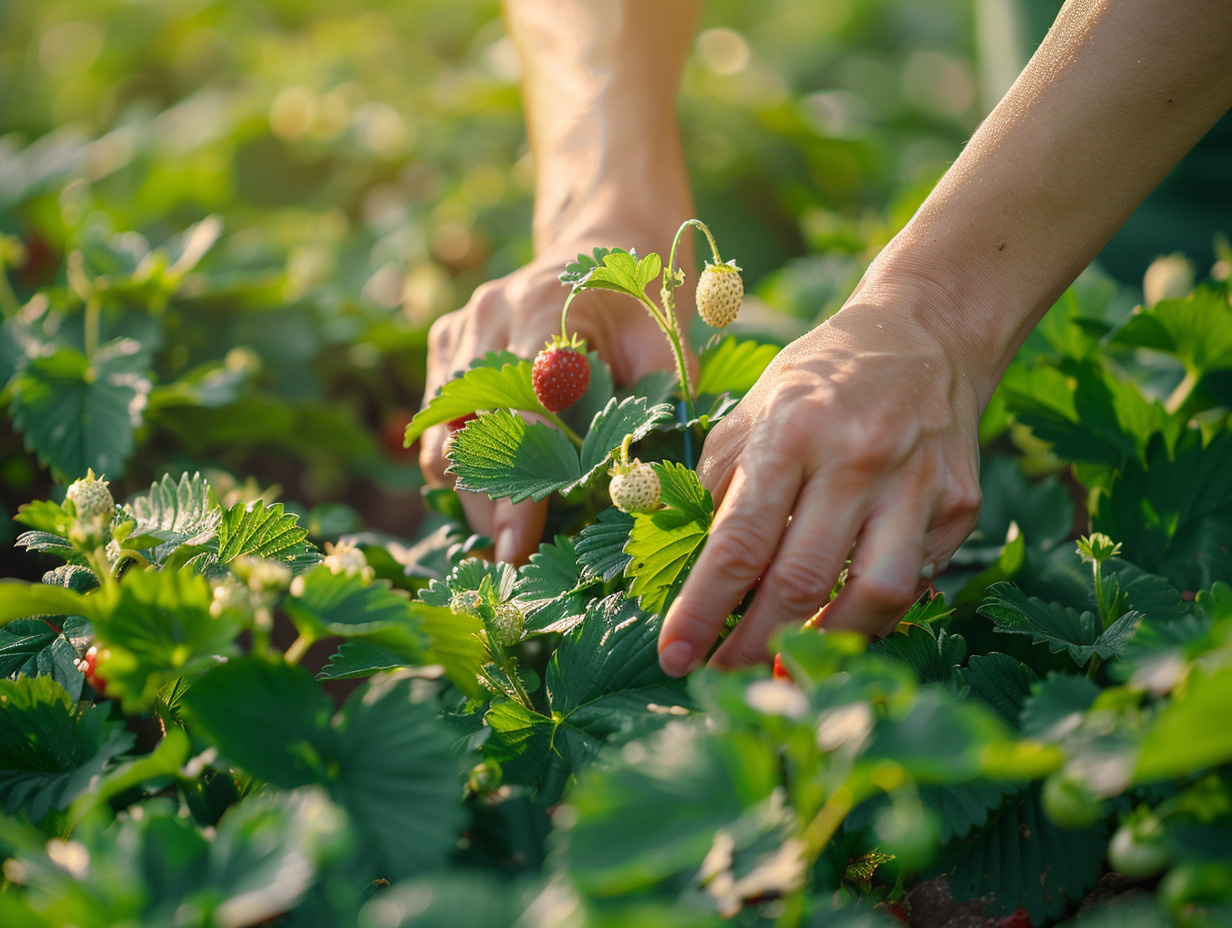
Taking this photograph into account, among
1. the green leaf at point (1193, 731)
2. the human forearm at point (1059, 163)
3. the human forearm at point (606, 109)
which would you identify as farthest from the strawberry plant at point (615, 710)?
the human forearm at point (606, 109)

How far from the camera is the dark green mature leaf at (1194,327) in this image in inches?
34.5

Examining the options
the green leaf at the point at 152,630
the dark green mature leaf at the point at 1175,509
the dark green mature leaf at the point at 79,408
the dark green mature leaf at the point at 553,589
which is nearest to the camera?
the green leaf at the point at 152,630

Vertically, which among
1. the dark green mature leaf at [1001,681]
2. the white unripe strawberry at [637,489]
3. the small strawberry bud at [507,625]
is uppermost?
the white unripe strawberry at [637,489]

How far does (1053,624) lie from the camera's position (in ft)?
2.23

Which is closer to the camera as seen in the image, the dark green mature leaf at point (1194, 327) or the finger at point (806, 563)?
the finger at point (806, 563)

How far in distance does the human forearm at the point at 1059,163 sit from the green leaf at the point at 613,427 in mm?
188

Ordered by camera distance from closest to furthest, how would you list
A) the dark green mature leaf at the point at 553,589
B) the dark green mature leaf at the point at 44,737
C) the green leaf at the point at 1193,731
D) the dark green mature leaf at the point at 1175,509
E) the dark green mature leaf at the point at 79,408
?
the green leaf at the point at 1193,731 < the dark green mature leaf at the point at 44,737 < the dark green mature leaf at the point at 553,589 < the dark green mature leaf at the point at 1175,509 < the dark green mature leaf at the point at 79,408

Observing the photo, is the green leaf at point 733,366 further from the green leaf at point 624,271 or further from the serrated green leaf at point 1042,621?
the serrated green leaf at point 1042,621

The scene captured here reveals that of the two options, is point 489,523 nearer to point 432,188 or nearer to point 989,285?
point 989,285

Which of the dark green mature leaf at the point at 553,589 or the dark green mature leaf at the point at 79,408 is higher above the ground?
the dark green mature leaf at the point at 79,408

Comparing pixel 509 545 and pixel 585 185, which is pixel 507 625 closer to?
pixel 509 545

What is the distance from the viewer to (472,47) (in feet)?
9.02

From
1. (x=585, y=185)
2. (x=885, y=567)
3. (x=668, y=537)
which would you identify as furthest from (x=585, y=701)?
(x=585, y=185)

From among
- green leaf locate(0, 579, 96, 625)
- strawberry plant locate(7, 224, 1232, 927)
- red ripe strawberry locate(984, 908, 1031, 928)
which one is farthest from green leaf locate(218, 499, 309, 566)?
red ripe strawberry locate(984, 908, 1031, 928)
